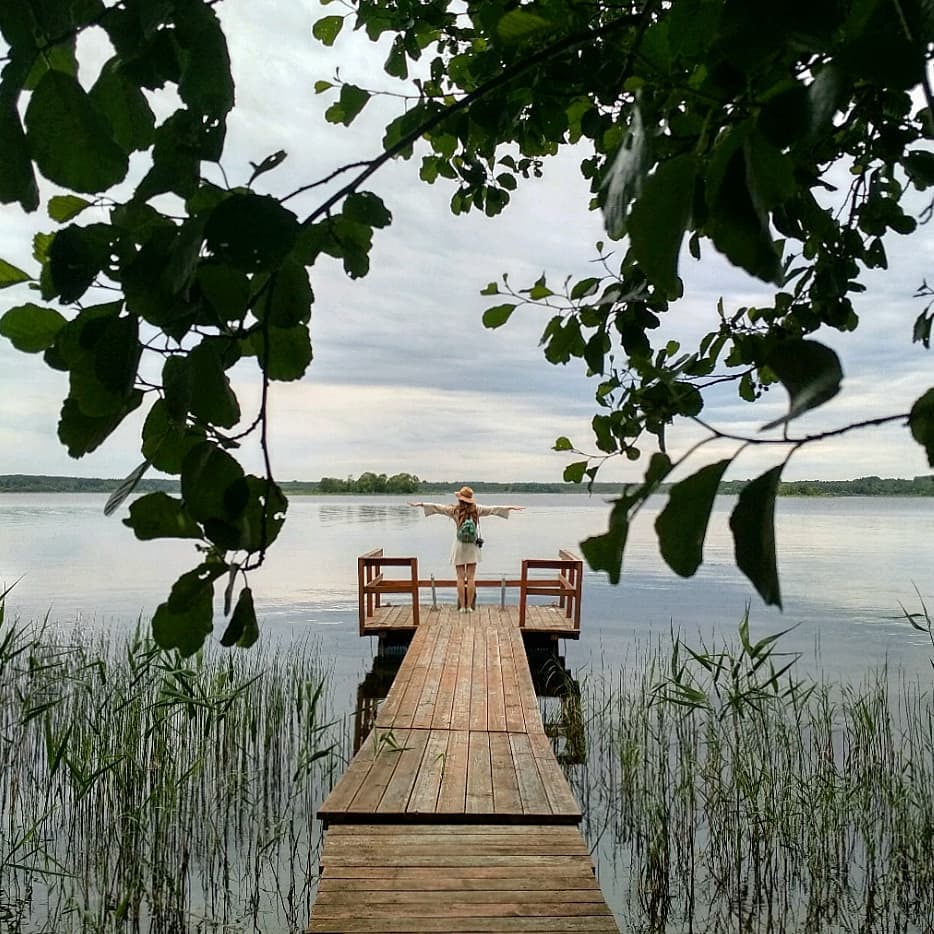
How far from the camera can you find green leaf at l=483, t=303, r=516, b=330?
1.04 m

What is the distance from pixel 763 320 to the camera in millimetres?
1717

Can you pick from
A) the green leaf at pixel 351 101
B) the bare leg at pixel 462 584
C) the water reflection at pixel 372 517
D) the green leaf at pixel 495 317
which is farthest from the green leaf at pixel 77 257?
the water reflection at pixel 372 517

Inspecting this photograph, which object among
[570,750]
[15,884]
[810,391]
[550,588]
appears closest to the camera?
[810,391]

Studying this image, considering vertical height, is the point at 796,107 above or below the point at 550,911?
above

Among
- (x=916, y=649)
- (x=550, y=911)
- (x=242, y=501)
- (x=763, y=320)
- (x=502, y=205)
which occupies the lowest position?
(x=916, y=649)

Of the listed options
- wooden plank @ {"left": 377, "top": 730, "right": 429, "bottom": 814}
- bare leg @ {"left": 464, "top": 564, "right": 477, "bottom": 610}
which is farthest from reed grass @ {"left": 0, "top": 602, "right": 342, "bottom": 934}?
bare leg @ {"left": 464, "top": 564, "right": 477, "bottom": 610}

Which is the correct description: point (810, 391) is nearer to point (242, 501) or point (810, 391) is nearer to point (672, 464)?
point (672, 464)

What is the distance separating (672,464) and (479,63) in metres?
0.92

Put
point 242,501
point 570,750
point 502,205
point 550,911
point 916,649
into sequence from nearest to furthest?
point 242,501 < point 502,205 < point 550,911 < point 570,750 < point 916,649

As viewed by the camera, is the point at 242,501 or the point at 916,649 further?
the point at 916,649

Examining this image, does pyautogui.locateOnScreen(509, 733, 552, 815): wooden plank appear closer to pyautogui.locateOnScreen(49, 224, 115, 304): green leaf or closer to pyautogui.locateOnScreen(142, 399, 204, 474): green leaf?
pyautogui.locateOnScreen(142, 399, 204, 474): green leaf

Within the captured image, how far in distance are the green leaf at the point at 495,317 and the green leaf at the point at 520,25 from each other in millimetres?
396

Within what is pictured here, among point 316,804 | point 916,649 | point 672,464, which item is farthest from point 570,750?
point 916,649

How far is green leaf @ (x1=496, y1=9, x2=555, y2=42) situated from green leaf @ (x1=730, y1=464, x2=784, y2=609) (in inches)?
19.3
